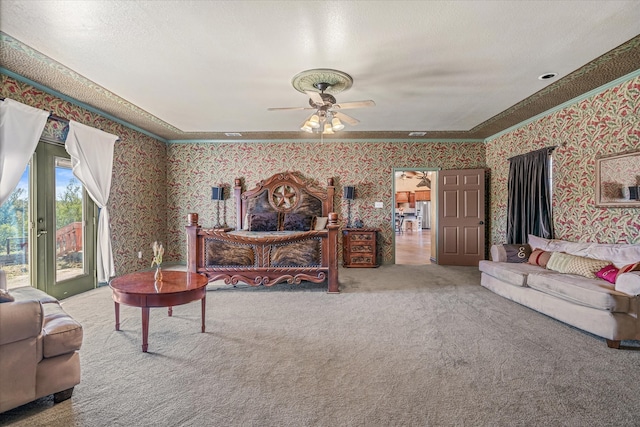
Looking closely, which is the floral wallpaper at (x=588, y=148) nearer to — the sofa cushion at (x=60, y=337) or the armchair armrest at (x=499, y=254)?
the armchair armrest at (x=499, y=254)

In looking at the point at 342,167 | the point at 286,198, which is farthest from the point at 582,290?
the point at 286,198

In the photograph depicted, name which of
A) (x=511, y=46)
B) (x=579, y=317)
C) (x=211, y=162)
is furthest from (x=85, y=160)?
(x=579, y=317)

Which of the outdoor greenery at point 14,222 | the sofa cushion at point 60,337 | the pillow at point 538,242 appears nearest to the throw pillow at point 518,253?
the pillow at point 538,242

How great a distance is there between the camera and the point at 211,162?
6430mm

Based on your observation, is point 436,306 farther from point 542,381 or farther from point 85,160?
point 85,160

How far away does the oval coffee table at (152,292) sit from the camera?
2.41m

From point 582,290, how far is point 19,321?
4.31 metres

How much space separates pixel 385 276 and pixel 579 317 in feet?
8.89

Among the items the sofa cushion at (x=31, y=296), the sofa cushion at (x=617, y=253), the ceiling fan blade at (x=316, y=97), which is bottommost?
the sofa cushion at (x=31, y=296)

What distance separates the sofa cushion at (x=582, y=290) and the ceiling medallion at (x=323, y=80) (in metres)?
3.13

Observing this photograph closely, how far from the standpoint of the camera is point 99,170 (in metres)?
4.38

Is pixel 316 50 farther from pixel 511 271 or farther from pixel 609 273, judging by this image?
pixel 609 273

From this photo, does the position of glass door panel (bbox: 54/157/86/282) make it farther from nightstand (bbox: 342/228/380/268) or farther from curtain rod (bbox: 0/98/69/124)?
nightstand (bbox: 342/228/380/268)

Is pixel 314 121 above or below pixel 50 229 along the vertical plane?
above
